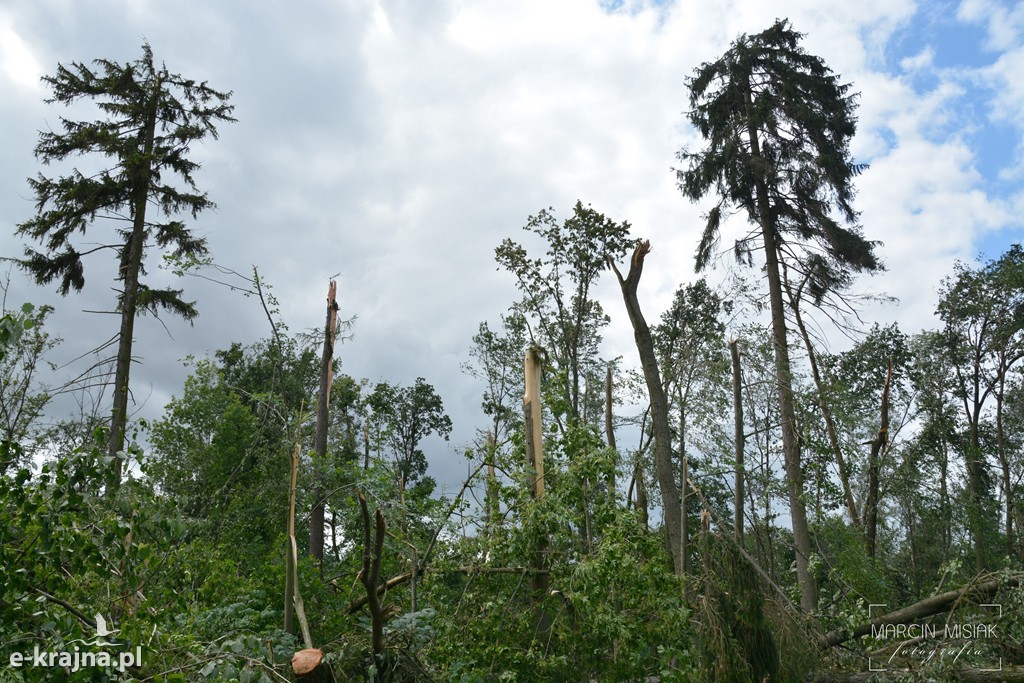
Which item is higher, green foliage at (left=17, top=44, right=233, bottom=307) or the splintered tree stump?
green foliage at (left=17, top=44, right=233, bottom=307)

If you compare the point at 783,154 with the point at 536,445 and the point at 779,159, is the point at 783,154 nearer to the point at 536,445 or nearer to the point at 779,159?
the point at 779,159

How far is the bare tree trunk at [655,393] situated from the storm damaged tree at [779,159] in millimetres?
6082

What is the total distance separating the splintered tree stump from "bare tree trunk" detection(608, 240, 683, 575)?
233 inches

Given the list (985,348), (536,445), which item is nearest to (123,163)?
(536,445)

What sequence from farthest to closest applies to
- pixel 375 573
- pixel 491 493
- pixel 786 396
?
pixel 786 396, pixel 491 493, pixel 375 573

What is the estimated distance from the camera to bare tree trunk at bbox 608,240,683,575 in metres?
10.4

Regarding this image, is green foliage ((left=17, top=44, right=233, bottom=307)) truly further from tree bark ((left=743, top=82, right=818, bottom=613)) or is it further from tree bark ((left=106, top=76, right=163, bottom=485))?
tree bark ((left=743, top=82, right=818, bottom=613))

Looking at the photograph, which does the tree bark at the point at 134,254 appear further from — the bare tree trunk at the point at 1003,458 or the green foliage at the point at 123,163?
the bare tree trunk at the point at 1003,458

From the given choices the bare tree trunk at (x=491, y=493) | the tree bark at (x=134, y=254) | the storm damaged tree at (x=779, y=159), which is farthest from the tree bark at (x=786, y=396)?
the tree bark at (x=134, y=254)

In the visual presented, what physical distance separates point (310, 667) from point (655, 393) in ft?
20.8

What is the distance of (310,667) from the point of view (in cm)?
509

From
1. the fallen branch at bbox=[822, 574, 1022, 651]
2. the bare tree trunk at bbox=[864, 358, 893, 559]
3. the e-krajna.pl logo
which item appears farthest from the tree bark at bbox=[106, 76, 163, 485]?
the bare tree trunk at bbox=[864, 358, 893, 559]

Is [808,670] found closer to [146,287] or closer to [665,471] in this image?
[665,471]

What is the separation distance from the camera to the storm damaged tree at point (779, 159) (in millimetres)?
16484
